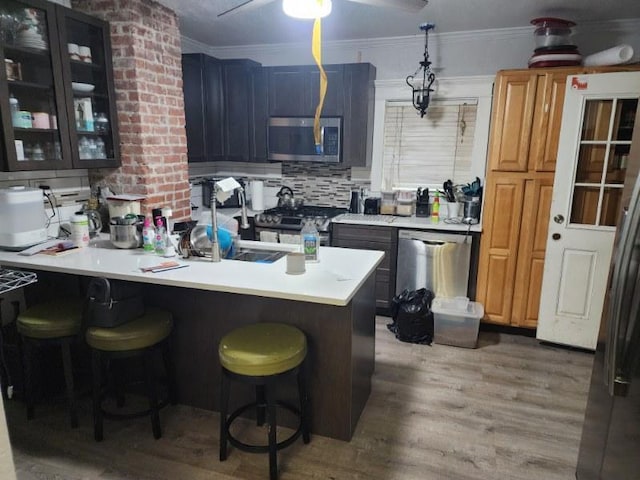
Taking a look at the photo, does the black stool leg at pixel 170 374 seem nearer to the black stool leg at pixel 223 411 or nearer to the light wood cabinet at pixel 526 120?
the black stool leg at pixel 223 411

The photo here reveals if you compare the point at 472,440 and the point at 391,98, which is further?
→ the point at 391,98

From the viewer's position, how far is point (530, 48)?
3582 millimetres

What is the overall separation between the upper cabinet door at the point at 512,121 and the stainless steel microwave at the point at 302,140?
1.34 meters

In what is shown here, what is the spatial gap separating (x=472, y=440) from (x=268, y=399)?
45.5 inches

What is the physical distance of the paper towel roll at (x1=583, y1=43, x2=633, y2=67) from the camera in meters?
2.83

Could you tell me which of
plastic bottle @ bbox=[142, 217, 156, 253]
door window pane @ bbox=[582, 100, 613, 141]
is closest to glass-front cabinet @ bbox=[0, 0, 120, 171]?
plastic bottle @ bbox=[142, 217, 156, 253]

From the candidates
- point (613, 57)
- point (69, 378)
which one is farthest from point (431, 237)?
point (69, 378)

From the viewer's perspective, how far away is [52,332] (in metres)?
2.16

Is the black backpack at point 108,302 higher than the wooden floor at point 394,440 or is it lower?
higher

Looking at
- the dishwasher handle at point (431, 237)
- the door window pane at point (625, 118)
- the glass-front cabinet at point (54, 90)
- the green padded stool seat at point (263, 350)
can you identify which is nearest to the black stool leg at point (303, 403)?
the green padded stool seat at point (263, 350)

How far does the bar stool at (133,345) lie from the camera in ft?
6.75

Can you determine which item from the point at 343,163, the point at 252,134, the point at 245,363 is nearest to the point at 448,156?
the point at 343,163

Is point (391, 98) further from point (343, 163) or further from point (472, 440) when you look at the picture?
point (472, 440)

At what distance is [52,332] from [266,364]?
1164mm
